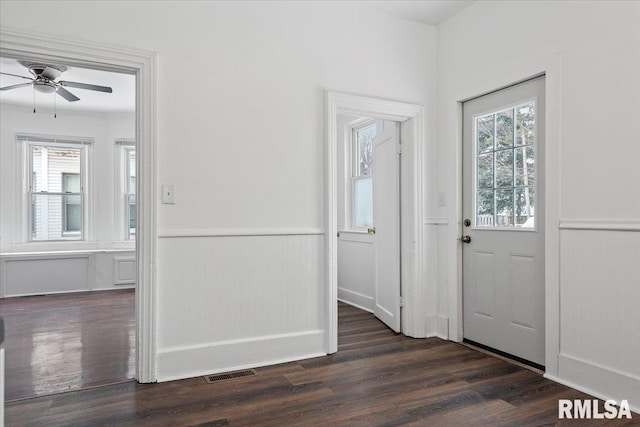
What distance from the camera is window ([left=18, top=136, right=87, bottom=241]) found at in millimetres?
6527

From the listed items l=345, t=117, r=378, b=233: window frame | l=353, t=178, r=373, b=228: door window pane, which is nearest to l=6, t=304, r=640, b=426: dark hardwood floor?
l=353, t=178, r=373, b=228: door window pane

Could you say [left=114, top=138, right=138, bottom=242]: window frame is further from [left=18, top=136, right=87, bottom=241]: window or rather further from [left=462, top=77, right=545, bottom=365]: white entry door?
[left=462, top=77, right=545, bottom=365]: white entry door

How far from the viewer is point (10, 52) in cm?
251

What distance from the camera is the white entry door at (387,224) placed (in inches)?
156

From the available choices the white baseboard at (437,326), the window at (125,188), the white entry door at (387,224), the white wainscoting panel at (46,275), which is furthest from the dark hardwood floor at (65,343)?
the white baseboard at (437,326)

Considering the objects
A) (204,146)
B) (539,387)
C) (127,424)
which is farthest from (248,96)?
(539,387)

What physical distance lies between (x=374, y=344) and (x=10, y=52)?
3.28 m

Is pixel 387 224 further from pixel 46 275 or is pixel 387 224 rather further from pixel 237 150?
pixel 46 275

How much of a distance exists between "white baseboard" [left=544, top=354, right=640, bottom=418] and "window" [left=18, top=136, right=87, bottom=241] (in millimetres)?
6759

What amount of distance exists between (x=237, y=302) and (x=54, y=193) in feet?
16.8

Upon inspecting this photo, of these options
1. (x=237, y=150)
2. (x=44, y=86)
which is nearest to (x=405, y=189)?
(x=237, y=150)

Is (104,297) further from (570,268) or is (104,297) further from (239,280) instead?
(570,268)

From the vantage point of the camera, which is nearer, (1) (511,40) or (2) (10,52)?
(2) (10,52)

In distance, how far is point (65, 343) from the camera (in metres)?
3.72
